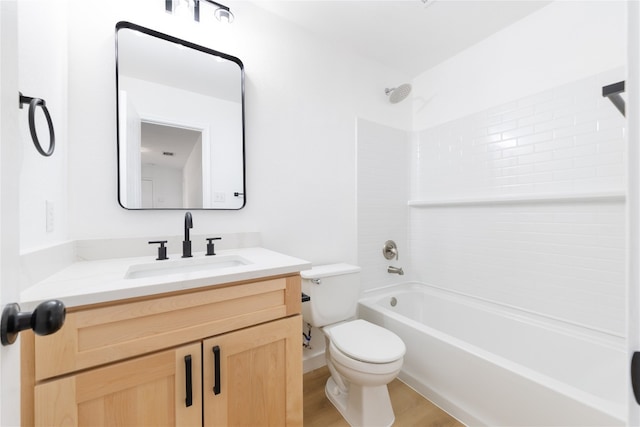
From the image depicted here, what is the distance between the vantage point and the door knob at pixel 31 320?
0.35m

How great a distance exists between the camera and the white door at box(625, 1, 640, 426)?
32cm

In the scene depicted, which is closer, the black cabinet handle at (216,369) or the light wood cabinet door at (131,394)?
the light wood cabinet door at (131,394)

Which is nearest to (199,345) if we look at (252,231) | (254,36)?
(252,231)

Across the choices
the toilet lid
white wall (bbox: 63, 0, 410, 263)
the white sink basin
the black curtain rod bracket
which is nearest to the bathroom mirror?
white wall (bbox: 63, 0, 410, 263)

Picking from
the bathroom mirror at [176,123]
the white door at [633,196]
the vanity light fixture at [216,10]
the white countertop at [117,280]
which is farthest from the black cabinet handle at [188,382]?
the vanity light fixture at [216,10]

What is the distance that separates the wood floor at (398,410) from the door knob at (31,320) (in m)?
1.43

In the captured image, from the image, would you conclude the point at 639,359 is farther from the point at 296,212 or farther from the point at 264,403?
the point at 296,212

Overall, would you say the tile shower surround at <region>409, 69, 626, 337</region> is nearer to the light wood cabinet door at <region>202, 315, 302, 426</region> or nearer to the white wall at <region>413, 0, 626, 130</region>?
the white wall at <region>413, 0, 626, 130</region>

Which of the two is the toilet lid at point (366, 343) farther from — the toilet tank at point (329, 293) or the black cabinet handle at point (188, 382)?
the black cabinet handle at point (188, 382)

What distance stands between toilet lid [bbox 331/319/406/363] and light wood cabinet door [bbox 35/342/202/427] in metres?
0.72

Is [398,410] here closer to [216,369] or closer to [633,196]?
[216,369]

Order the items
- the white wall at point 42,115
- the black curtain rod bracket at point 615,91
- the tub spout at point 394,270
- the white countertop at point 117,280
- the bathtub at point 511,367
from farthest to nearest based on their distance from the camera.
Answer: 1. the tub spout at point 394,270
2. the bathtub at point 511,367
3. the white wall at point 42,115
4. the white countertop at point 117,280
5. the black curtain rod bracket at point 615,91

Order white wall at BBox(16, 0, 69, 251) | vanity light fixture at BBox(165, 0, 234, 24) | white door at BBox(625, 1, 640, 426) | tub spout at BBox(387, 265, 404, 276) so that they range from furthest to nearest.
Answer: tub spout at BBox(387, 265, 404, 276) → vanity light fixture at BBox(165, 0, 234, 24) → white wall at BBox(16, 0, 69, 251) → white door at BBox(625, 1, 640, 426)

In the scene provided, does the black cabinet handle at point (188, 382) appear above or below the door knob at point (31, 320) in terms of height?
below
